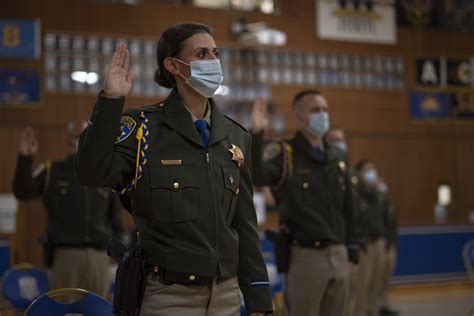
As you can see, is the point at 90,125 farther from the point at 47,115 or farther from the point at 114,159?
the point at 47,115

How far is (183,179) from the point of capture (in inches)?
130

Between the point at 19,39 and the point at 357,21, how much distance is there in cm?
715

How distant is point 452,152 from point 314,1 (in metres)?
4.80

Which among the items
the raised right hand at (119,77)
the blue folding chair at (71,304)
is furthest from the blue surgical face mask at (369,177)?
the raised right hand at (119,77)

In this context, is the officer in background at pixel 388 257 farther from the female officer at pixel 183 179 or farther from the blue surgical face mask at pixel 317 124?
the female officer at pixel 183 179

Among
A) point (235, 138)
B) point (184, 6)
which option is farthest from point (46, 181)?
point (184, 6)

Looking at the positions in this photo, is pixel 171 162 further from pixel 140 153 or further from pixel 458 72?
pixel 458 72

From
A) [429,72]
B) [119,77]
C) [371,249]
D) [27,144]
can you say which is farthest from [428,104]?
[119,77]

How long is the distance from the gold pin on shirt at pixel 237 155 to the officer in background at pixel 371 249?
25.0 ft

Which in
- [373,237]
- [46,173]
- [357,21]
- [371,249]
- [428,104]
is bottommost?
[371,249]

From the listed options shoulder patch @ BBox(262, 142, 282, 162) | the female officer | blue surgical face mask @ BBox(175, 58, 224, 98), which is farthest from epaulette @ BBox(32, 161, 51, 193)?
blue surgical face mask @ BBox(175, 58, 224, 98)

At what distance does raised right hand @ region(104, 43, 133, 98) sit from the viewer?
121 inches

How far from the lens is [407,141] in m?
16.6

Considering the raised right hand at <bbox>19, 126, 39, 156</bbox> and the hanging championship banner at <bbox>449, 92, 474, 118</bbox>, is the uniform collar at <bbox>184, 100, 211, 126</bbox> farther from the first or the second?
the hanging championship banner at <bbox>449, 92, 474, 118</bbox>
